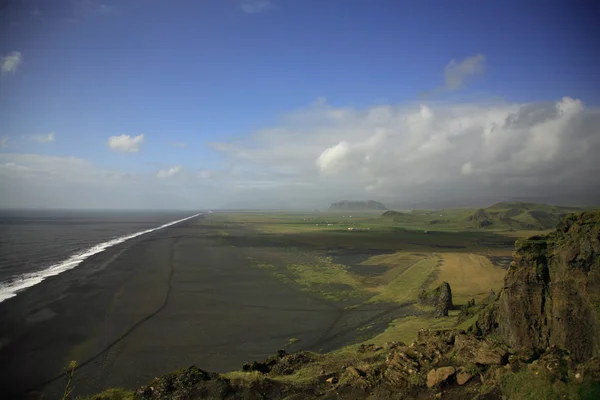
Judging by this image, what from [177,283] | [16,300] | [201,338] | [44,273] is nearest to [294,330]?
[201,338]

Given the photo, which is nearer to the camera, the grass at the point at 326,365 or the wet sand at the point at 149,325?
the grass at the point at 326,365

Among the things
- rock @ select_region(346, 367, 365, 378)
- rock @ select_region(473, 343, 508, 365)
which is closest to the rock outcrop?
rock @ select_region(473, 343, 508, 365)

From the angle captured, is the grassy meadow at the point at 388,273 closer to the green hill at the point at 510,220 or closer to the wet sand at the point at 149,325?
the wet sand at the point at 149,325

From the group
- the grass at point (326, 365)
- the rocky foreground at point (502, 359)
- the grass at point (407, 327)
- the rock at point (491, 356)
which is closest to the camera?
the rocky foreground at point (502, 359)

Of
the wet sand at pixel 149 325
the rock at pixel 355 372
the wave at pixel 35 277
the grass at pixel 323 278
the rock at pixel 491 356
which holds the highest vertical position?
the rock at pixel 491 356

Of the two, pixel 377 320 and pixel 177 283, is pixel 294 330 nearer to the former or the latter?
pixel 377 320

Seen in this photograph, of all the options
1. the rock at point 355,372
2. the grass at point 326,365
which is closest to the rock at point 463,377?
the rock at point 355,372

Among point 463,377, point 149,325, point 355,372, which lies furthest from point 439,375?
point 149,325
